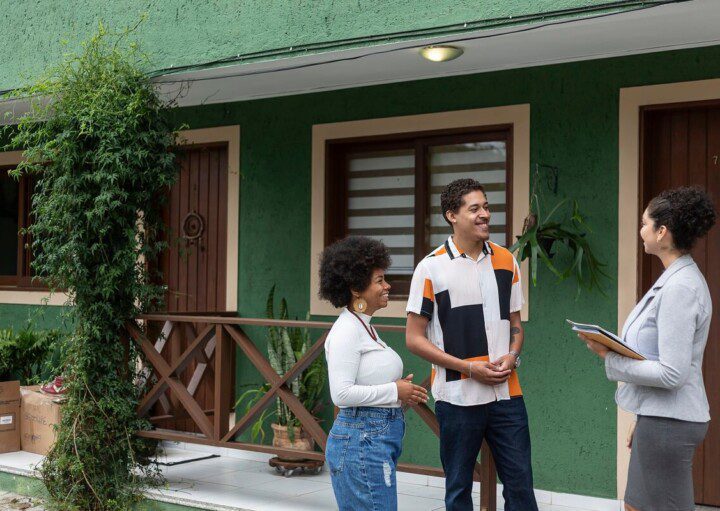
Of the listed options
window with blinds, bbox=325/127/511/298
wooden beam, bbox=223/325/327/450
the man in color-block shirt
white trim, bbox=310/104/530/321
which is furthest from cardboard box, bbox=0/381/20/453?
the man in color-block shirt

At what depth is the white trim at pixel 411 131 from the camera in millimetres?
6219

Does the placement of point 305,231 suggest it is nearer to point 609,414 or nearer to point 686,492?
point 609,414

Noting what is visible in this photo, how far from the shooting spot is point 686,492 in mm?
3359

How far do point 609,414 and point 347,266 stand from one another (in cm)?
283

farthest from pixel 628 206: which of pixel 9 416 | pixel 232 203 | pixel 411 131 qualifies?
pixel 9 416

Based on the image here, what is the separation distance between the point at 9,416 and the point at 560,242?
4.71 metres

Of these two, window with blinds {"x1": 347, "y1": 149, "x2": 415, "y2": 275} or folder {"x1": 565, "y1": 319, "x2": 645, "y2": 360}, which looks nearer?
folder {"x1": 565, "y1": 319, "x2": 645, "y2": 360}

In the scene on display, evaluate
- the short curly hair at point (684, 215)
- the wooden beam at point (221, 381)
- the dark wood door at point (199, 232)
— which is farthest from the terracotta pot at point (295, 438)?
the short curly hair at point (684, 215)

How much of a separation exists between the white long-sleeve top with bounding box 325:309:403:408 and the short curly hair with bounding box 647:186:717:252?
1.20 m

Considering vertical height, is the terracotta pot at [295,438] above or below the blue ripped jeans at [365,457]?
below

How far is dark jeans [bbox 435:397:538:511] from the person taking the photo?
161 inches

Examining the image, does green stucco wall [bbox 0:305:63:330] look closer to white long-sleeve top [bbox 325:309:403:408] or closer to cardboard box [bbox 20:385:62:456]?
cardboard box [bbox 20:385:62:456]

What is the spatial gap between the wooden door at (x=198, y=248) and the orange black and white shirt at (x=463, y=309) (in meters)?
3.75

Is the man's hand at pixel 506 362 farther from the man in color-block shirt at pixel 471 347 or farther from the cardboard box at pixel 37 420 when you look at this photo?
the cardboard box at pixel 37 420
